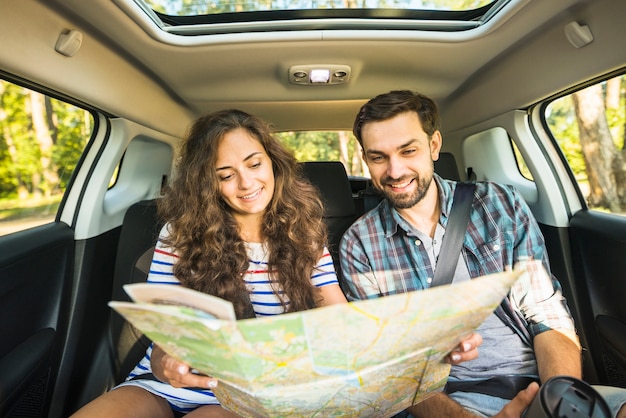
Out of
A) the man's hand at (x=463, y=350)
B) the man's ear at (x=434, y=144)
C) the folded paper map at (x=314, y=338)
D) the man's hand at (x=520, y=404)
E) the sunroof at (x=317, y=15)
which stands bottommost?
the man's hand at (x=520, y=404)

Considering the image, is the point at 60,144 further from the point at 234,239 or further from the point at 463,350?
the point at 463,350

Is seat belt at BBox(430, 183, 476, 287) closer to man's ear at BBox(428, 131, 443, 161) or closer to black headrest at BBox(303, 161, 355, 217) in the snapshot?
man's ear at BBox(428, 131, 443, 161)

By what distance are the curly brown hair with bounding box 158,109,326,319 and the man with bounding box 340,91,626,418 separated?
0.23 m

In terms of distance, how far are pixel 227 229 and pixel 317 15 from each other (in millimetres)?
962

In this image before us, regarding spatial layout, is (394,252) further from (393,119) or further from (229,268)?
(229,268)

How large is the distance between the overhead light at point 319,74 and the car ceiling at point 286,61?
0.04 metres

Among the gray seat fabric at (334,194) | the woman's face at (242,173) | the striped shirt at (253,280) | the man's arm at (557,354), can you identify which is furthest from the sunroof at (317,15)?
the man's arm at (557,354)

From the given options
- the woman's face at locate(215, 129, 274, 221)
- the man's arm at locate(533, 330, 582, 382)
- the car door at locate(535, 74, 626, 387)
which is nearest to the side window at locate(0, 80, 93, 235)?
the woman's face at locate(215, 129, 274, 221)

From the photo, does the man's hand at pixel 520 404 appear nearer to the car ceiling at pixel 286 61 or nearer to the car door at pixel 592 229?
the car door at pixel 592 229

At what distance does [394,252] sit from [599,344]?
1003 millimetres

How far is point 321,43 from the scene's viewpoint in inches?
79.4

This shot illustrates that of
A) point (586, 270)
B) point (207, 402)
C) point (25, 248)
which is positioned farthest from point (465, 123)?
point (25, 248)

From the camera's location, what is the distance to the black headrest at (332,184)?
2.31 m

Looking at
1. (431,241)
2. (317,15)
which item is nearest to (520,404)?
(431,241)
